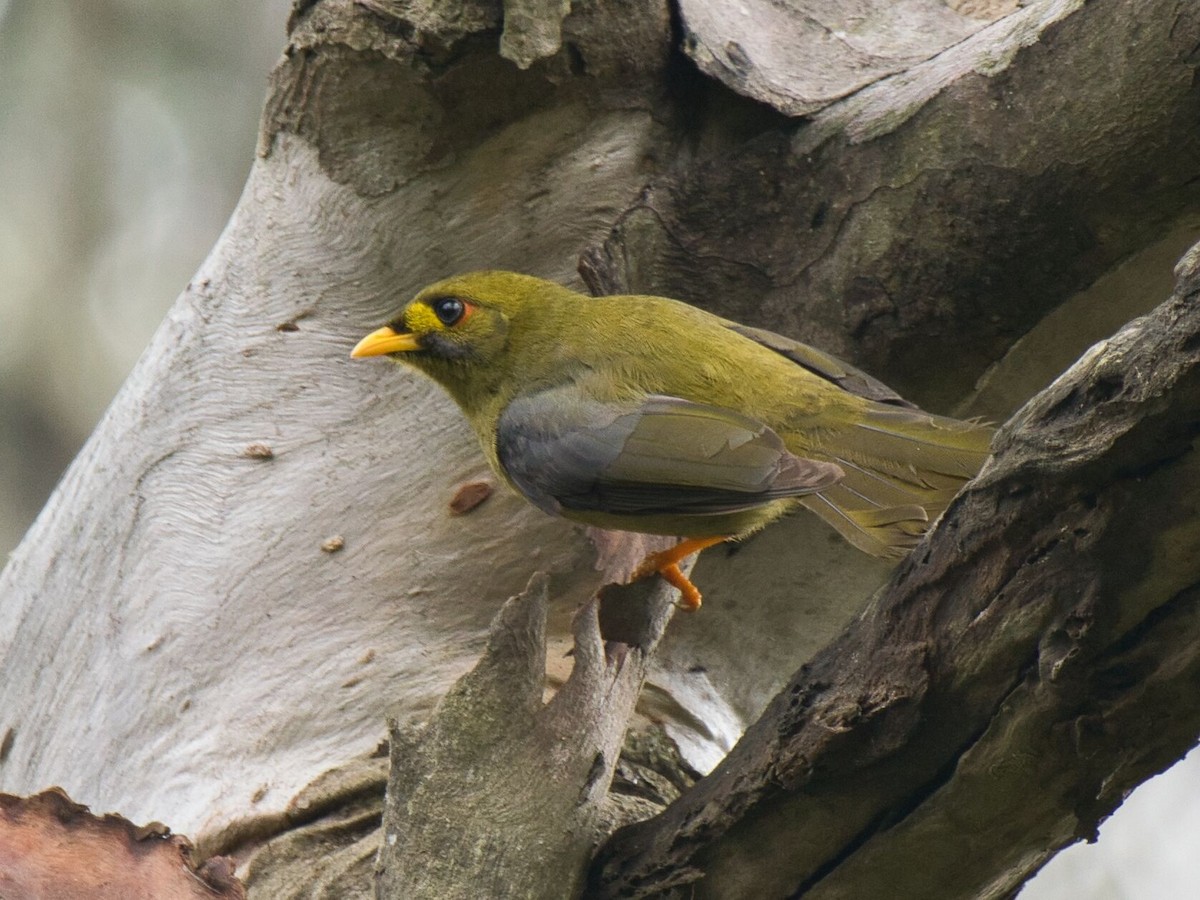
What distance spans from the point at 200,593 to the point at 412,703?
0.75 m

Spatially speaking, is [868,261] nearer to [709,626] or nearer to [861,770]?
[709,626]

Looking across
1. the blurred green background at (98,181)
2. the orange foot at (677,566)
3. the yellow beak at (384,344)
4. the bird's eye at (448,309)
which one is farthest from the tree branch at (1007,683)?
the blurred green background at (98,181)

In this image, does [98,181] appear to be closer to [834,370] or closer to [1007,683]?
[834,370]

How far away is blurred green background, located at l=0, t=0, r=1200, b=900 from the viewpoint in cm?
870

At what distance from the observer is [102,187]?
30.8 feet

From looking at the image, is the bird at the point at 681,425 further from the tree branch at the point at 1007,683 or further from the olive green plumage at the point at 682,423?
the tree branch at the point at 1007,683

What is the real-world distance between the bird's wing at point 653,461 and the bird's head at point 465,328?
379 mm

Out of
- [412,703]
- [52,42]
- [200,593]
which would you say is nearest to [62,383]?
[52,42]

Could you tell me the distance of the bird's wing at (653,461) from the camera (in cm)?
352

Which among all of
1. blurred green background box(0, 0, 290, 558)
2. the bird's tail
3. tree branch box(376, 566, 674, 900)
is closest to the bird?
the bird's tail

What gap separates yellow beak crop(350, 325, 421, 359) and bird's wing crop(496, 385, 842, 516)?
407 millimetres

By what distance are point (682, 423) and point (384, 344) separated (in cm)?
98

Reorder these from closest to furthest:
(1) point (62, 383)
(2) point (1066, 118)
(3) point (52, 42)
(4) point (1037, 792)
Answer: (4) point (1037, 792) < (2) point (1066, 118) < (1) point (62, 383) < (3) point (52, 42)

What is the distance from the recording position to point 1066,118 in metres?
3.44
